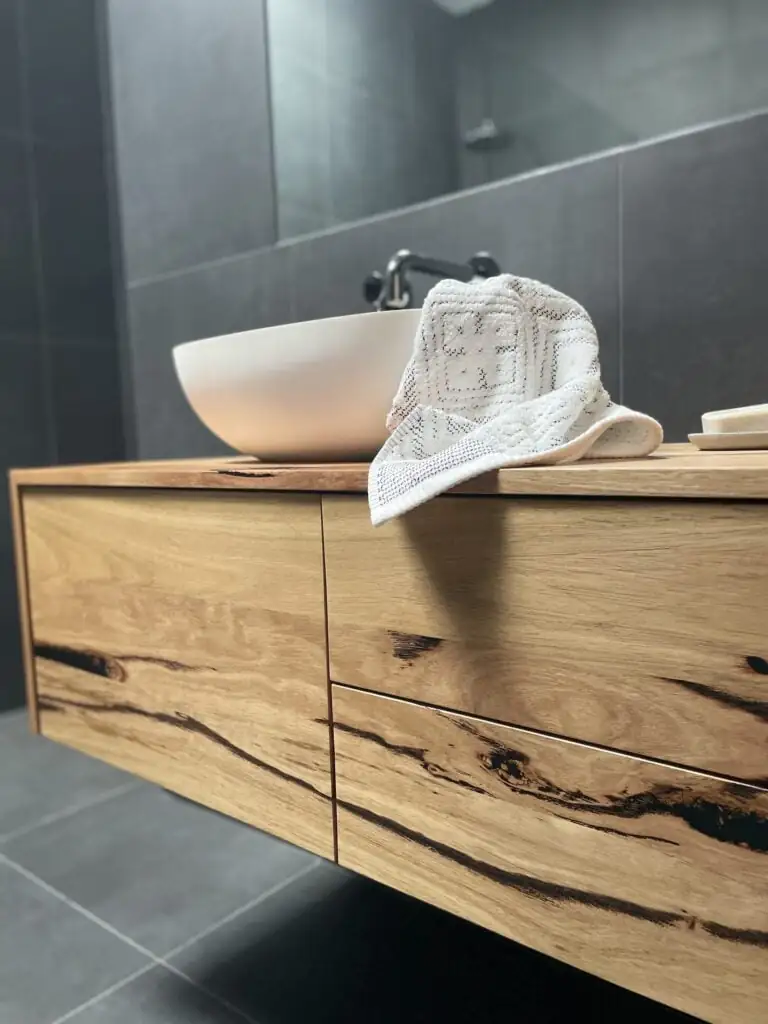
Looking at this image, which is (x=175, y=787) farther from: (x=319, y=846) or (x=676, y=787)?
(x=676, y=787)

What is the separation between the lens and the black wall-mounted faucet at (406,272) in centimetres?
98

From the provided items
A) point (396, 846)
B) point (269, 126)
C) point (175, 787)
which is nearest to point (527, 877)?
point (396, 846)

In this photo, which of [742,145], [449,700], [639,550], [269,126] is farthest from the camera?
[269,126]

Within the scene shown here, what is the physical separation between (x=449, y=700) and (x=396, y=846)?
153 millimetres

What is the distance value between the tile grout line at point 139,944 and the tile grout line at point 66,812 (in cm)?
6

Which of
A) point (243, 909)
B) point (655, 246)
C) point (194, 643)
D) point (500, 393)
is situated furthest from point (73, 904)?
point (655, 246)

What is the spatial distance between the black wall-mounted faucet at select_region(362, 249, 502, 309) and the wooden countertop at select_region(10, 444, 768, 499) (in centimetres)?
34

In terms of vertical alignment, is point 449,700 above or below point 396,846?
above

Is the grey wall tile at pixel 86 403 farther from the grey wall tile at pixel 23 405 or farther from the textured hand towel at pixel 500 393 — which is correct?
the textured hand towel at pixel 500 393

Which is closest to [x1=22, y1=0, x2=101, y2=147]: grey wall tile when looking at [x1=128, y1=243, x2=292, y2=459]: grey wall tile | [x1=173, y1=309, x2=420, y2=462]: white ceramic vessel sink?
[x1=128, y1=243, x2=292, y2=459]: grey wall tile

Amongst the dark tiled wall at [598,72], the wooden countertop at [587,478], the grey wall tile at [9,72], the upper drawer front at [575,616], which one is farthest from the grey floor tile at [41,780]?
the grey wall tile at [9,72]

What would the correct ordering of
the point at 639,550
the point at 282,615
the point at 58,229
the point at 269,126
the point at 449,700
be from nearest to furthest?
the point at 639,550, the point at 449,700, the point at 282,615, the point at 269,126, the point at 58,229

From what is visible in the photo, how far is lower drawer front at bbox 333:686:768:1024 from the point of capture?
523mm

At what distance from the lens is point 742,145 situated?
91cm
